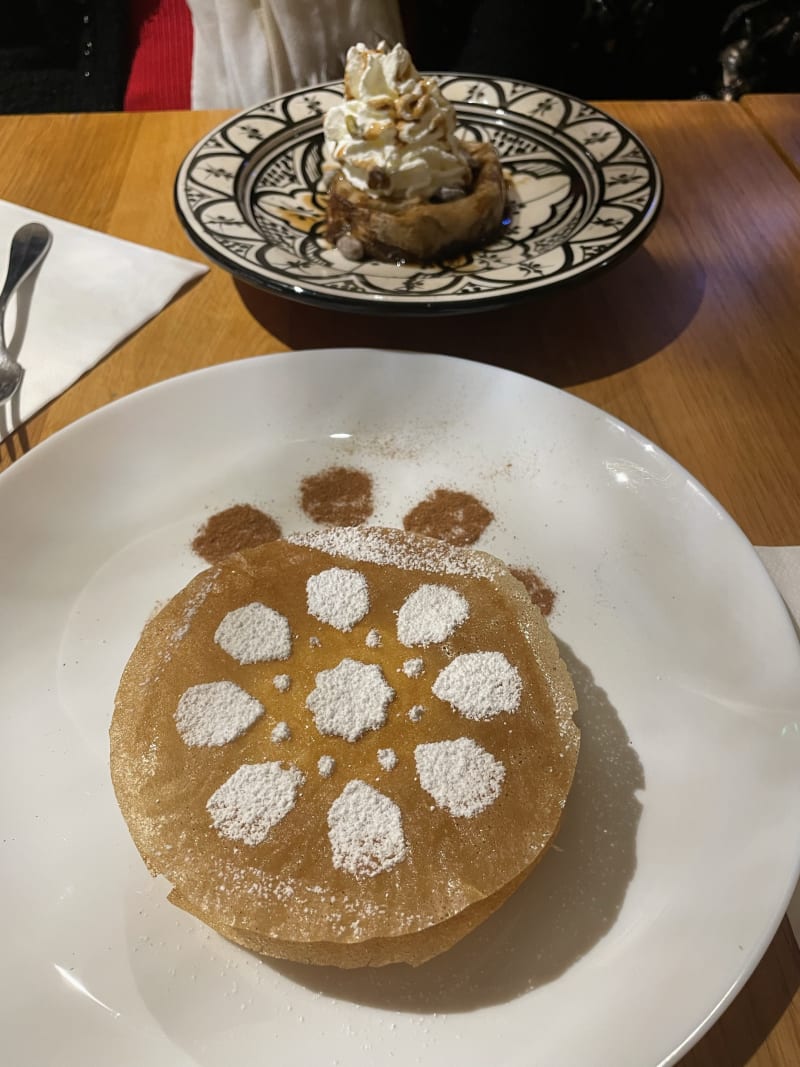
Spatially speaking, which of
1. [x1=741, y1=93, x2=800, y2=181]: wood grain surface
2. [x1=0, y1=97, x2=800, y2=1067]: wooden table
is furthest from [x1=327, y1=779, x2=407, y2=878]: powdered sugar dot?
[x1=741, y1=93, x2=800, y2=181]: wood grain surface

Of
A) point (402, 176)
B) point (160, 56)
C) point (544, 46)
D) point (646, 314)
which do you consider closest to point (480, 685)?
point (646, 314)

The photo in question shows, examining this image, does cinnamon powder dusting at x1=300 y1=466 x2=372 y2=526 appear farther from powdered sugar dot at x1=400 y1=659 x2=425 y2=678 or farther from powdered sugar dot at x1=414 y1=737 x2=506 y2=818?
powdered sugar dot at x1=414 y1=737 x2=506 y2=818

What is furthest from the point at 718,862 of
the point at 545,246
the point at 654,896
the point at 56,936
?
the point at 545,246

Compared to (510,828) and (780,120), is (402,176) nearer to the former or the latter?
(780,120)

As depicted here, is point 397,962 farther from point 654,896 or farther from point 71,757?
point 71,757

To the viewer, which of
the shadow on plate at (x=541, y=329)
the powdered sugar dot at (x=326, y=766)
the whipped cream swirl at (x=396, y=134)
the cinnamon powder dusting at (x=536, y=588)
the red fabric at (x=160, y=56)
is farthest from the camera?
the red fabric at (x=160, y=56)

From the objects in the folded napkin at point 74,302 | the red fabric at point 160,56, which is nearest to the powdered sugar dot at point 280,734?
the folded napkin at point 74,302

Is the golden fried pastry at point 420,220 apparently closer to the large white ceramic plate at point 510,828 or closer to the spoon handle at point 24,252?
the large white ceramic plate at point 510,828

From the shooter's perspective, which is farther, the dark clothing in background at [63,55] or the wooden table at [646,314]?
the dark clothing in background at [63,55]
